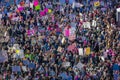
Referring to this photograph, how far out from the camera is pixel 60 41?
36.4m

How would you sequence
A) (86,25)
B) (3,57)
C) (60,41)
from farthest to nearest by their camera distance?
(86,25), (60,41), (3,57)

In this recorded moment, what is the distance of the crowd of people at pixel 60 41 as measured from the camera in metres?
32.5

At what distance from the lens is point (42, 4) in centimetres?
4300

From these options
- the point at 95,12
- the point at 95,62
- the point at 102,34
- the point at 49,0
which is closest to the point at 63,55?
the point at 95,62

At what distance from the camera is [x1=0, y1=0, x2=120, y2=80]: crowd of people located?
107 ft

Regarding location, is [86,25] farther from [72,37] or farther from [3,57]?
[3,57]

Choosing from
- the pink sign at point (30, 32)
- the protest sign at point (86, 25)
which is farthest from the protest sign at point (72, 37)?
the pink sign at point (30, 32)

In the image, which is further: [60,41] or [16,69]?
[60,41]

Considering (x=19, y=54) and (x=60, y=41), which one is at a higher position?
(x=19, y=54)

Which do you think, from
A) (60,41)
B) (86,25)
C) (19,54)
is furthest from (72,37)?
(19,54)

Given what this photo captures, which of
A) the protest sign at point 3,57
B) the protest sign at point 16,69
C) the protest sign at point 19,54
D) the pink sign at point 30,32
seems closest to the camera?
the protest sign at point 16,69

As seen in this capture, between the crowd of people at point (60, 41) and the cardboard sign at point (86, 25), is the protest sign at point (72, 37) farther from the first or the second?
the cardboard sign at point (86, 25)

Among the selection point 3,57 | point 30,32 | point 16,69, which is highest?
point 3,57

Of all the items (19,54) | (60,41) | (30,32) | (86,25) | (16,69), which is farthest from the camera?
(86,25)
